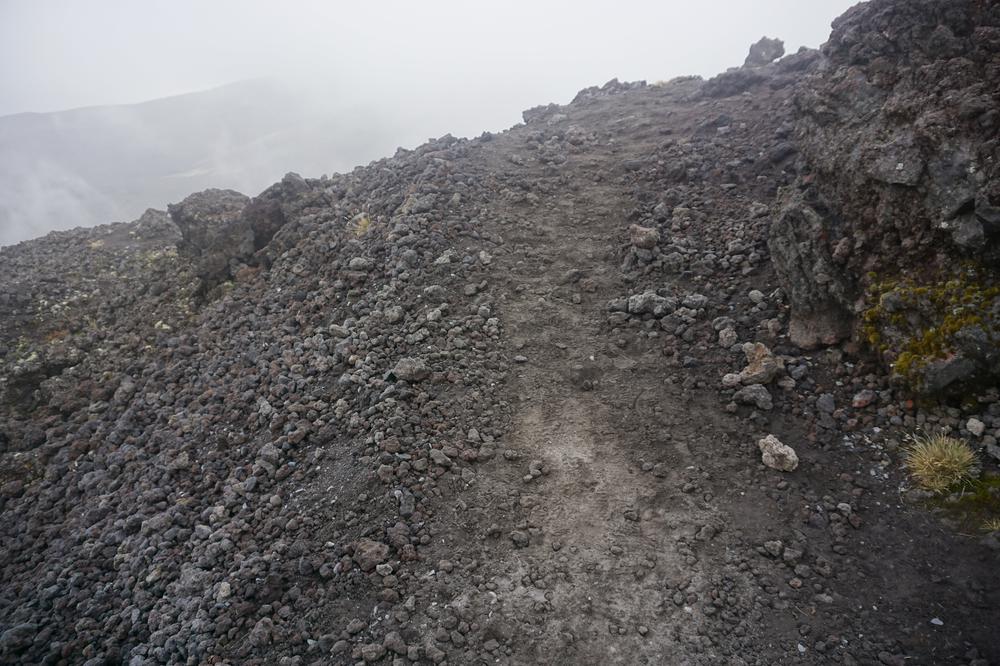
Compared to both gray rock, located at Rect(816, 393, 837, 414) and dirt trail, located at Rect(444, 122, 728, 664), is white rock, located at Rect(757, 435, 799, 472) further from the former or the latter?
dirt trail, located at Rect(444, 122, 728, 664)

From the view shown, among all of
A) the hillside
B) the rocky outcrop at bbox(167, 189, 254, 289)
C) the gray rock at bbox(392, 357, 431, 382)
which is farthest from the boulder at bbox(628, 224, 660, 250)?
the rocky outcrop at bbox(167, 189, 254, 289)

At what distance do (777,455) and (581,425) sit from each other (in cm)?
280

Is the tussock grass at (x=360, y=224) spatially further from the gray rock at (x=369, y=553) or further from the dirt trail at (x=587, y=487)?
the gray rock at (x=369, y=553)

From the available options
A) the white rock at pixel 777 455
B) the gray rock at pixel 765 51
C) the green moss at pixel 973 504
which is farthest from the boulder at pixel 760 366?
the gray rock at pixel 765 51

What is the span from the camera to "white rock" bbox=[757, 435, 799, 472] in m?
6.91

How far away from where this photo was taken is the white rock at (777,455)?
6906 mm

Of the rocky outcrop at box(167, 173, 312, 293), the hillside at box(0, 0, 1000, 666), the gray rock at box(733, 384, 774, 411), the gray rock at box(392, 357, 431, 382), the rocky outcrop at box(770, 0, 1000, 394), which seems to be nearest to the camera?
the hillside at box(0, 0, 1000, 666)

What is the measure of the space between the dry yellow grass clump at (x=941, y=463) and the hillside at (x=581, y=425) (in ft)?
0.51

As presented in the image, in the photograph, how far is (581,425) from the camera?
826 cm

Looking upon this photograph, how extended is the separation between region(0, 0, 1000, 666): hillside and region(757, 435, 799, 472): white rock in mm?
52

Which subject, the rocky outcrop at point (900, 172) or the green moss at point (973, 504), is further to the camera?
the rocky outcrop at point (900, 172)

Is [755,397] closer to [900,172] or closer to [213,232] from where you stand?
[900,172]

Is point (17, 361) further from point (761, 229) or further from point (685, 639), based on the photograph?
point (761, 229)

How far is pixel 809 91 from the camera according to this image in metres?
11.4
